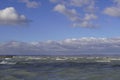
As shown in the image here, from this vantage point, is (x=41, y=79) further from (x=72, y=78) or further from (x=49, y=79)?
(x=72, y=78)

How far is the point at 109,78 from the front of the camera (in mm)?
39281

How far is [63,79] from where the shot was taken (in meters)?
37.5

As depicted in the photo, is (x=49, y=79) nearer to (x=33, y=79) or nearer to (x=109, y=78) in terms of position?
(x=33, y=79)

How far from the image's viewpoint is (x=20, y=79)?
3794 cm

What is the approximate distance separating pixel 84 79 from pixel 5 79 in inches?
382

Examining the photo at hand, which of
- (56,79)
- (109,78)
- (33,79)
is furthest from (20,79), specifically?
(109,78)

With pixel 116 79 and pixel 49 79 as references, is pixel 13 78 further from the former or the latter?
pixel 116 79

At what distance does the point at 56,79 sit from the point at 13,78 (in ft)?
18.3

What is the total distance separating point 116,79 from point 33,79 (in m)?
10.1

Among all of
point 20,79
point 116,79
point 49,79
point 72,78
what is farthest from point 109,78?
point 20,79

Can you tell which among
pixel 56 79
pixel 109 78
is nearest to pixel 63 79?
pixel 56 79

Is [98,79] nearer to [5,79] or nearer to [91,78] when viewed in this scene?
[91,78]

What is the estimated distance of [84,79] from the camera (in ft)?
125

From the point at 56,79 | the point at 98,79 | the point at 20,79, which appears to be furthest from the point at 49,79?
the point at 98,79
